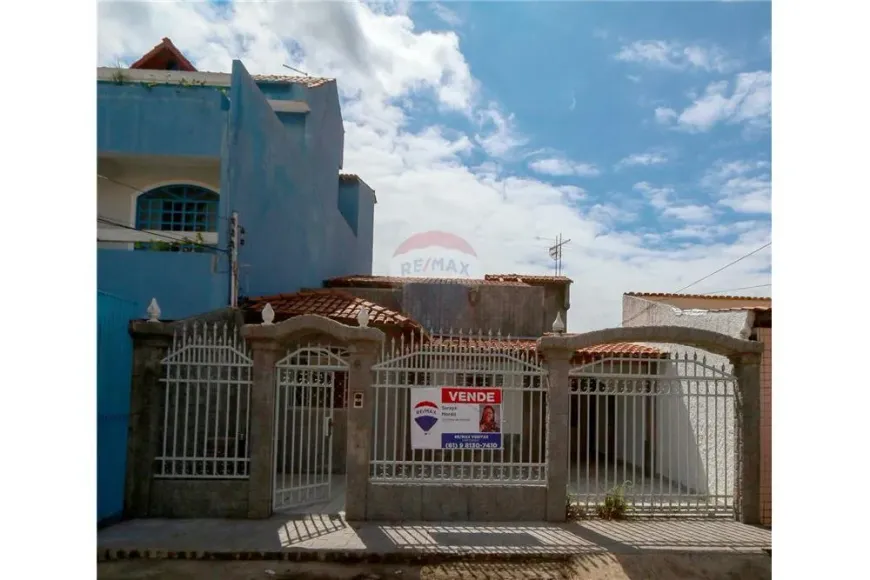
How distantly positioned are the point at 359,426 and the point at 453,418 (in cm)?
124

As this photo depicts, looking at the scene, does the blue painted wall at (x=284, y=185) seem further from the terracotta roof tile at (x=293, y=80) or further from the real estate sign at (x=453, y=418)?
the real estate sign at (x=453, y=418)

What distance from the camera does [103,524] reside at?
6.63 metres

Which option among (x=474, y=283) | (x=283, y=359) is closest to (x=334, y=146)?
(x=474, y=283)

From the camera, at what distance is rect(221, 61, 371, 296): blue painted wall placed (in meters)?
9.62

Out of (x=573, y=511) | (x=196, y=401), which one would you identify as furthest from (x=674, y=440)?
(x=196, y=401)

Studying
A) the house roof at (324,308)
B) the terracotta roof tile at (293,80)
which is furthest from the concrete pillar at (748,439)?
the terracotta roof tile at (293,80)

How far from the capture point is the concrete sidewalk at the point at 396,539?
5.97m

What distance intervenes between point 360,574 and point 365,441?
168cm

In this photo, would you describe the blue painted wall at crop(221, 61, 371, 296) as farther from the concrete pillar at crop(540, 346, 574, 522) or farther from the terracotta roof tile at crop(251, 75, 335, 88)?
the concrete pillar at crop(540, 346, 574, 522)

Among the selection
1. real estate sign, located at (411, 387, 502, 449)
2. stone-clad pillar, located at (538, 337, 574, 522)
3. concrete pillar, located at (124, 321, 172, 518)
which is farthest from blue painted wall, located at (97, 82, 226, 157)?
stone-clad pillar, located at (538, 337, 574, 522)

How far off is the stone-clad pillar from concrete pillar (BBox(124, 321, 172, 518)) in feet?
16.8

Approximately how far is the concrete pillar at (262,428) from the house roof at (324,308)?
8.18 feet

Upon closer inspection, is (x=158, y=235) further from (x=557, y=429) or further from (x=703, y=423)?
(x=703, y=423)

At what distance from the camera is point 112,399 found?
22.2 ft
